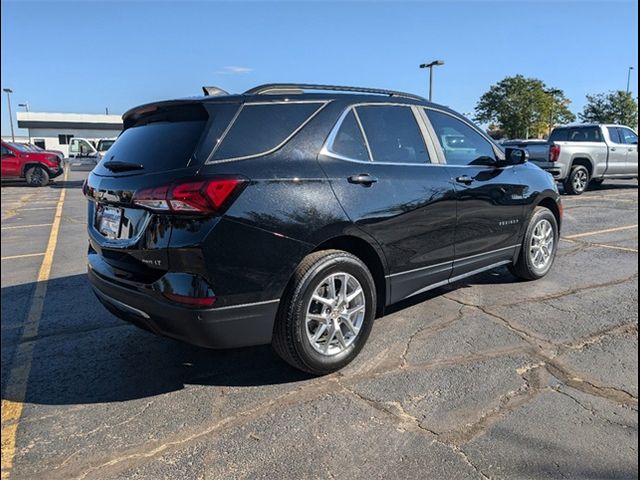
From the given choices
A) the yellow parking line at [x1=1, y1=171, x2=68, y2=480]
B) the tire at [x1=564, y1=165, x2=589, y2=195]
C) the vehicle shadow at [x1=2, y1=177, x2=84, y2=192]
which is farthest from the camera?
the vehicle shadow at [x1=2, y1=177, x2=84, y2=192]

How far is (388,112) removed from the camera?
13.1ft

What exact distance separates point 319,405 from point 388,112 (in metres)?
2.20

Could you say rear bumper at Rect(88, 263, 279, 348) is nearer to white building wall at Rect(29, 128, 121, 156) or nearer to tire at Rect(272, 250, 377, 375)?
tire at Rect(272, 250, 377, 375)

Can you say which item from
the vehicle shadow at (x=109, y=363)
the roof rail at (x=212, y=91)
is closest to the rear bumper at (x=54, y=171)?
the vehicle shadow at (x=109, y=363)

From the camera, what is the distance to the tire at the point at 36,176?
20.3 metres

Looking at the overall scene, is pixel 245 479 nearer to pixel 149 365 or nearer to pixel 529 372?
pixel 149 365

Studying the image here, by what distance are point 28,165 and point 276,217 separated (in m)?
20.6

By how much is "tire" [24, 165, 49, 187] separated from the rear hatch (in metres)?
19.4

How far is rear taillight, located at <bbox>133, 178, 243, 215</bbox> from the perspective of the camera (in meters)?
2.82

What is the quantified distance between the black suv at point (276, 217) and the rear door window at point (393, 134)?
0.01 metres

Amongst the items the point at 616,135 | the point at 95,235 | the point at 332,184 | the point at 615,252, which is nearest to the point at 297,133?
the point at 332,184

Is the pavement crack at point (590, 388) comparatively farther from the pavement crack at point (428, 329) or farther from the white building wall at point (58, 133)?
the white building wall at point (58, 133)

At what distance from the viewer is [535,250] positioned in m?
5.49

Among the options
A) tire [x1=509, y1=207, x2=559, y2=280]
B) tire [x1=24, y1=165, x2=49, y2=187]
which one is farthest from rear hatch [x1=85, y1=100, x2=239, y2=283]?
tire [x1=24, y1=165, x2=49, y2=187]
